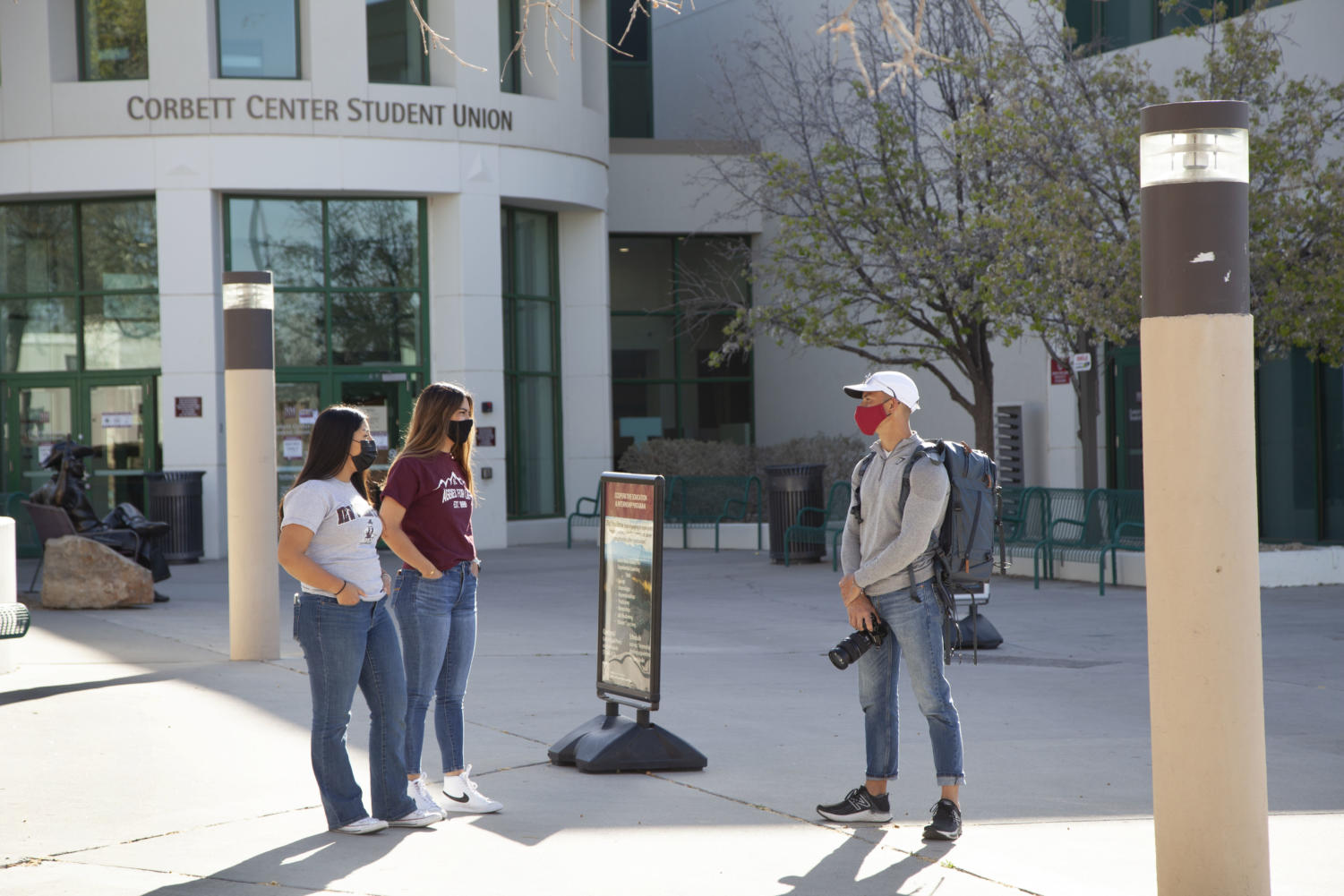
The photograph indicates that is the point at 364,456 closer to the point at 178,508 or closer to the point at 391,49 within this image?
the point at 178,508

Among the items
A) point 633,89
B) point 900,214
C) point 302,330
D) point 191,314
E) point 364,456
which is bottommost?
point 364,456

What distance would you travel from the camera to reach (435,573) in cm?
614

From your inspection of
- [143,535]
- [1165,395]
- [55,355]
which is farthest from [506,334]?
[1165,395]

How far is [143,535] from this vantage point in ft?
48.0

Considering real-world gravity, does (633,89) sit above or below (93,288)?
above

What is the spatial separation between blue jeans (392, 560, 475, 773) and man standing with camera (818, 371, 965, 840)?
5.29ft

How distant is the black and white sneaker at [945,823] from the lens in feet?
19.0

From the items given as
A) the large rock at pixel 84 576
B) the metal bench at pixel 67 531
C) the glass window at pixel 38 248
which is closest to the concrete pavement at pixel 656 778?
the large rock at pixel 84 576

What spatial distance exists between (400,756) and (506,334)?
1672cm

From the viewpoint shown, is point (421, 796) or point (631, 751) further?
point (631, 751)

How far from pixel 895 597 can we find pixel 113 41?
17.8 meters

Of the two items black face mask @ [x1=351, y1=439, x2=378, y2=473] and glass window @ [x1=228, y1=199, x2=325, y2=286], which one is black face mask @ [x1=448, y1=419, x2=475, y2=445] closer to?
black face mask @ [x1=351, y1=439, x2=378, y2=473]

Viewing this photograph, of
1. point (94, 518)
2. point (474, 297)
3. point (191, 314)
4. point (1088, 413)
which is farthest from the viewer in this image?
point (474, 297)

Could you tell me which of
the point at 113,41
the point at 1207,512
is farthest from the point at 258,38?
the point at 1207,512
